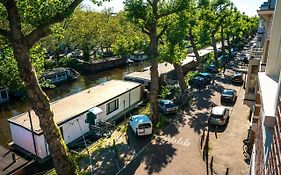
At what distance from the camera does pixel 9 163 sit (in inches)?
691

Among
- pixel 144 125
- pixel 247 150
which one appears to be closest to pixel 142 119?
pixel 144 125

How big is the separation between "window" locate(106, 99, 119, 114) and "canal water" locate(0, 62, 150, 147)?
7711 mm

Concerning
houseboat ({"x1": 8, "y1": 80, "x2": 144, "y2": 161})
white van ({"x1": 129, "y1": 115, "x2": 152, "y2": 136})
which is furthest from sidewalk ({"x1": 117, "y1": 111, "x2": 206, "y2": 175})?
houseboat ({"x1": 8, "y1": 80, "x2": 144, "y2": 161})

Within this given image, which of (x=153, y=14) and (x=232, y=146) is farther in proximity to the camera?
(x=153, y=14)

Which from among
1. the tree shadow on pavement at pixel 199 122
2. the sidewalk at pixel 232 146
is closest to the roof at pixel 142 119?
the tree shadow on pavement at pixel 199 122

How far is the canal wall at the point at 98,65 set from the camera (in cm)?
5219

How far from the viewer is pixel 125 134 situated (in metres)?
22.9

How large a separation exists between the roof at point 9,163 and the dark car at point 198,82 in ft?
81.9

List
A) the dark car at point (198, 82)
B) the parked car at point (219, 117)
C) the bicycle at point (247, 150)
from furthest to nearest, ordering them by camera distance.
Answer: the dark car at point (198, 82) < the parked car at point (219, 117) < the bicycle at point (247, 150)

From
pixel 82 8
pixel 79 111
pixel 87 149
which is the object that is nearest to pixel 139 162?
pixel 87 149

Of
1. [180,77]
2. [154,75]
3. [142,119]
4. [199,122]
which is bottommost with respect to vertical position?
[199,122]

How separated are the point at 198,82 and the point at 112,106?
1496 cm

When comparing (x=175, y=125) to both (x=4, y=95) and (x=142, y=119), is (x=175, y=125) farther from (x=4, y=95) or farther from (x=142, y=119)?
(x=4, y=95)

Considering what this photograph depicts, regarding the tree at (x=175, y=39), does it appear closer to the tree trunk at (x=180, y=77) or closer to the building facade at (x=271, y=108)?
the tree trunk at (x=180, y=77)
